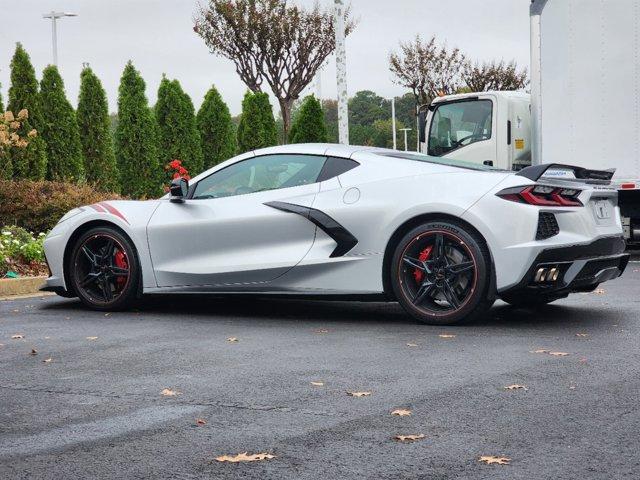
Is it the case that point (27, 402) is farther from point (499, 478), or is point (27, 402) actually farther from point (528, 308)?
point (528, 308)

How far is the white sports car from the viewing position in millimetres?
7902

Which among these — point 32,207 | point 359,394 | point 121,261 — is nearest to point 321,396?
point 359,394

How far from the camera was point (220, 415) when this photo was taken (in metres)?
5.21

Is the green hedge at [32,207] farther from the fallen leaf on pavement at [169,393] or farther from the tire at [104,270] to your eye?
the fallen leaf on pavement at [169,393]

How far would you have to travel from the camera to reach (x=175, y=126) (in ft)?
90.8

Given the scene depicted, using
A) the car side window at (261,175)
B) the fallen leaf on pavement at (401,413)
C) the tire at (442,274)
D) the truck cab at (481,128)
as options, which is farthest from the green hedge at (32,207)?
the fallen leaf on pavement at (401,413)

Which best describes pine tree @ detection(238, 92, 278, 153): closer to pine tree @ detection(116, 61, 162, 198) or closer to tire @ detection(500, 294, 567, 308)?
pine tree @ detection(116, 61, 162, 198)

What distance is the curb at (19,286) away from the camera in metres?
12.0

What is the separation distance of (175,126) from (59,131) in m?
4.71

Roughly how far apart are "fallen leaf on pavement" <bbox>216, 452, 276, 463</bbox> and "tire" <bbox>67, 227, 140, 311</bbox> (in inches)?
197

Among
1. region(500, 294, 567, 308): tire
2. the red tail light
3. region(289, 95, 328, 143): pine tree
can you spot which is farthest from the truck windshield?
region(289, 95, 328, 143): pine tree

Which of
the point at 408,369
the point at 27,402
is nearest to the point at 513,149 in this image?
the point at 408,369

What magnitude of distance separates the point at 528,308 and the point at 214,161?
2124 cm

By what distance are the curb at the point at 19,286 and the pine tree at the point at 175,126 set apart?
15176 millimetres
